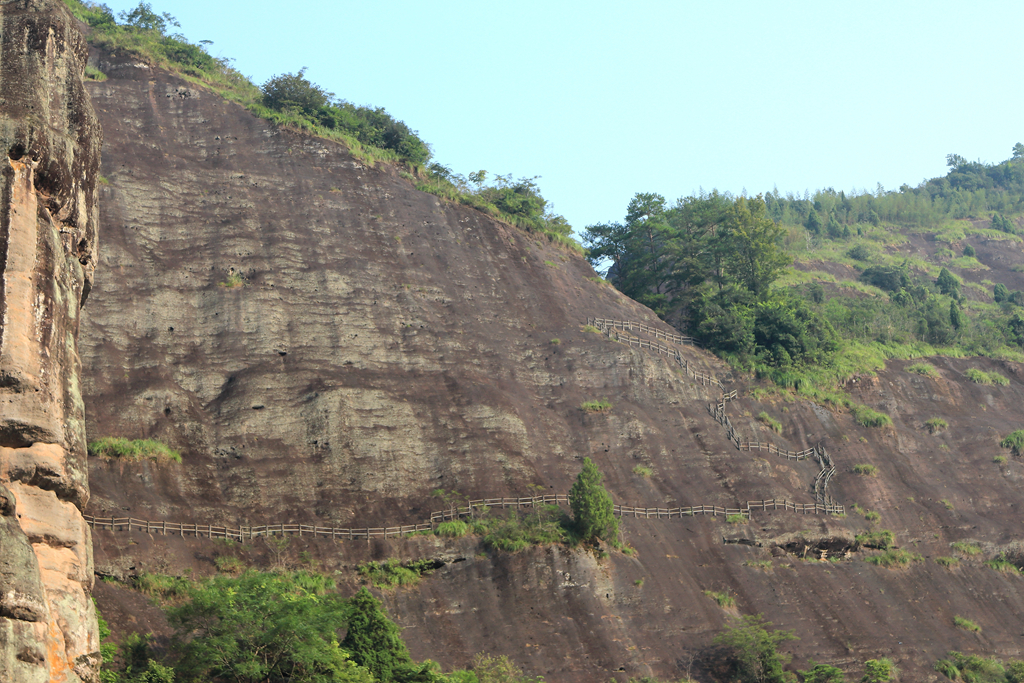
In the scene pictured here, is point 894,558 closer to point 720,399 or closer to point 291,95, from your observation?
point 720,399

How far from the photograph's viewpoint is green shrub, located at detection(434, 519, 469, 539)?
32000 mm

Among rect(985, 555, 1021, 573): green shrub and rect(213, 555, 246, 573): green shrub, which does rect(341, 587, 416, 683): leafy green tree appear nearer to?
rect(213, 555, 246, 573): green shrub

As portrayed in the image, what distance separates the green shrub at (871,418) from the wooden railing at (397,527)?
7340 mm

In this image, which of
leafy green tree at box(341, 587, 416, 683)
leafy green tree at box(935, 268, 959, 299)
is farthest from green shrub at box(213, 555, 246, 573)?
leafy green tree at box(935, 268, 959, 299)

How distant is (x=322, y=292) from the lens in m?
40.3

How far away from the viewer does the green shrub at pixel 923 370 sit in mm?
50219

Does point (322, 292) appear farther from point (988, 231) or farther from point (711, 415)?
point (988, 231)

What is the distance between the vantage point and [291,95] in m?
51.6

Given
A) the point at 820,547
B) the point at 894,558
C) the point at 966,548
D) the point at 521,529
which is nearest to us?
Result: the point at 521,529

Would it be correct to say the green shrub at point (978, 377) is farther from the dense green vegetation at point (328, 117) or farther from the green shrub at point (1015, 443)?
the dense green vegetation at point (328, 117)

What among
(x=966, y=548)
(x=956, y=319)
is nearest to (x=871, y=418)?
(x=966, y=548)

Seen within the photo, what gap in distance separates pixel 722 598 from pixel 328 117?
31142 millimetres

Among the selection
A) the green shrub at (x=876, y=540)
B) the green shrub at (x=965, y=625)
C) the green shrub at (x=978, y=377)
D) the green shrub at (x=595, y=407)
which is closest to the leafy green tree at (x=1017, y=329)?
the green shrub at (x=978, y=377)

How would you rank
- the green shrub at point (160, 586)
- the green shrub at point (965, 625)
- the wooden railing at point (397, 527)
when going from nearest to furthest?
the green shrub at point (160, 586), the wooden railing at point (397, 527), the green shrub at point (965, 625)
